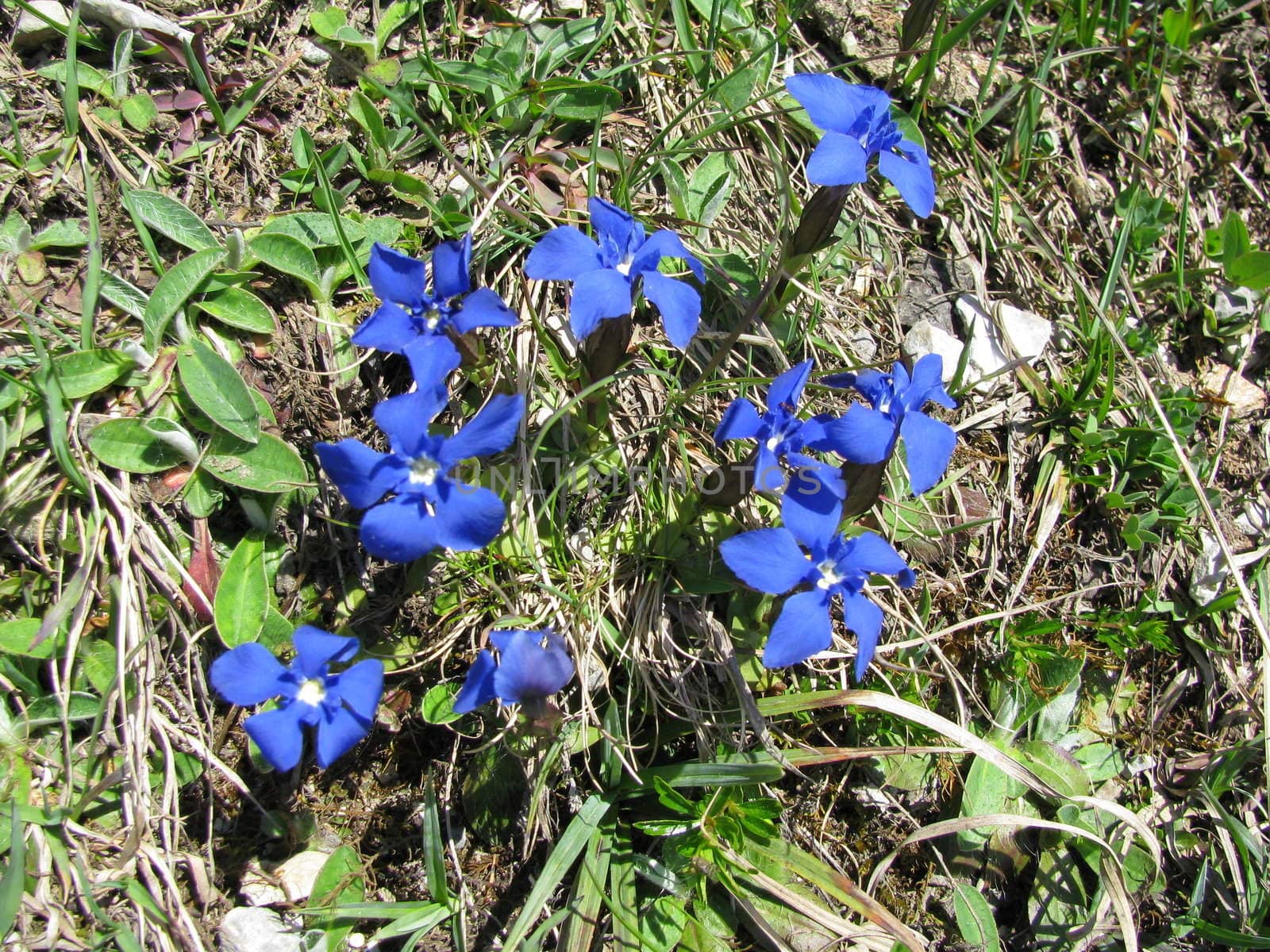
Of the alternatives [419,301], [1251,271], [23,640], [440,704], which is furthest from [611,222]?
[1251,271]

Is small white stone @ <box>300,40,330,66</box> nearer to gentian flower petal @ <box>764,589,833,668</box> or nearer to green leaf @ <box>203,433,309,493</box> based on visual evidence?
green leaf @ <box>203,433,309,493</box>

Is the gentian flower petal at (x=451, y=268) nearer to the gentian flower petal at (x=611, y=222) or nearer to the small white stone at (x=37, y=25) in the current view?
the gentian flower petal at (x=611, y=222)

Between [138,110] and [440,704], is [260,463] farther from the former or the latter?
[138,110]

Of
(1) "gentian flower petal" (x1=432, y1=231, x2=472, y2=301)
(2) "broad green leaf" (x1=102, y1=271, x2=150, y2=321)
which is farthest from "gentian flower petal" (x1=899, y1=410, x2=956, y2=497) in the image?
(2) "broad green leaf" (x1=102, y1=271, x2=150, y2=321)

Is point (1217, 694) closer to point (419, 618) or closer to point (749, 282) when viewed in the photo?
point (749, 282)

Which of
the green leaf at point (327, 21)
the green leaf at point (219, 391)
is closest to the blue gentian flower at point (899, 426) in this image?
the green leaf at point (219, 391)
